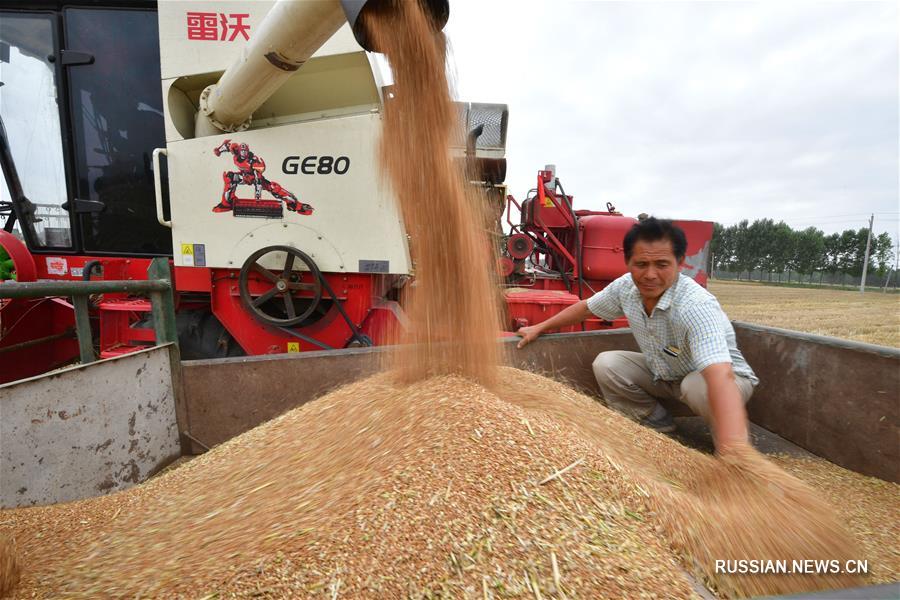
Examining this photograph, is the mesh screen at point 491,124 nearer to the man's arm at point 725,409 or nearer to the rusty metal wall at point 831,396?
the rusty metal wall at point 831,396

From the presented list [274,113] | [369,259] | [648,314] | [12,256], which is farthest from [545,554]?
[12,256]

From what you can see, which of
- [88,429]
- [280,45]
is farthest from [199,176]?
[88,429]

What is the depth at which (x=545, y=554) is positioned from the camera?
1110mm

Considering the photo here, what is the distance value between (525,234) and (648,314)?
2842mm

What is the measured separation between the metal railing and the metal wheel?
1.68ft

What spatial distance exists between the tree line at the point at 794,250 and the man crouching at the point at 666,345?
47.0 meters

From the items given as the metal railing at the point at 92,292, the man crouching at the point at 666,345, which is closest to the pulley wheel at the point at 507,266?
the man crouching at the point at 666,345

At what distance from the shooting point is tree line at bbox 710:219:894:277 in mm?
44709

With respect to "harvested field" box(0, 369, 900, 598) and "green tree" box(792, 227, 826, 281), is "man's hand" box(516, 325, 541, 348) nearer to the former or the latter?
"harvested field" box(0, 369, 900, 598)

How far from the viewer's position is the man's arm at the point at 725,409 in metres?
1.79

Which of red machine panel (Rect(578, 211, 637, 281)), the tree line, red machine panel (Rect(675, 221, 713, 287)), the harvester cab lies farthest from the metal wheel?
the tree line

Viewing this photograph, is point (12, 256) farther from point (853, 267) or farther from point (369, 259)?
point (853, 267)

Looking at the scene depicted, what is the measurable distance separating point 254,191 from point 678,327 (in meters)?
2.62

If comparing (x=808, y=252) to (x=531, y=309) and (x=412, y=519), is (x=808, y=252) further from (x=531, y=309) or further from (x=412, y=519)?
(x=412, y=519)
